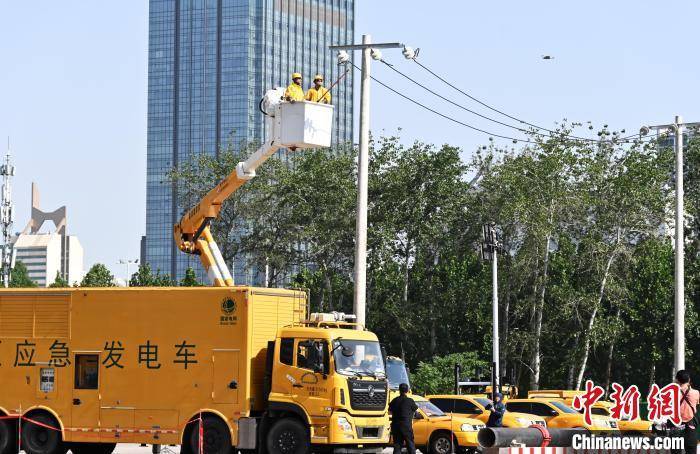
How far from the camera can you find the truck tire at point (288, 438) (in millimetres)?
25688

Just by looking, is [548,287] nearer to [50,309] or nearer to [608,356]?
[608,356]

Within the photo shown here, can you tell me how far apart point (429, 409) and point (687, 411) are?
42.1ft

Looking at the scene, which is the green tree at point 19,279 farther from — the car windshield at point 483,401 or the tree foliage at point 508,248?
the car windshield at point 483,401

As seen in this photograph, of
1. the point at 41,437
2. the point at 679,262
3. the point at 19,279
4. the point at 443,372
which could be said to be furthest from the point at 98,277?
the point at 41,437

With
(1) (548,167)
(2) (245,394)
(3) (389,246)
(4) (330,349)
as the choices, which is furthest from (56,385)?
(3) (389,246)

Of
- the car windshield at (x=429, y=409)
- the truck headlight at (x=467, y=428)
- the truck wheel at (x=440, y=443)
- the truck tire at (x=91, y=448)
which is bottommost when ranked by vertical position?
the truck wheel at (x=440, y=443)

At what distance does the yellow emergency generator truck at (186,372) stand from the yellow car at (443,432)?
524 centimetres

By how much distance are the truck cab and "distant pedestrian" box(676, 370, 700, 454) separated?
7260mm

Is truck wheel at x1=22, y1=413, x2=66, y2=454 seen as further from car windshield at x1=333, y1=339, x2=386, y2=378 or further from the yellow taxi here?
the yellow taxi

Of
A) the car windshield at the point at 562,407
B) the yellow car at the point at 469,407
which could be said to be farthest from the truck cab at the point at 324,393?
the car windshield at the point at 562,407

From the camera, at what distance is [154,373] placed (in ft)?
86.9

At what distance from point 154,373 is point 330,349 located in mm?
3591

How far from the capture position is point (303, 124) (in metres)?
28.0

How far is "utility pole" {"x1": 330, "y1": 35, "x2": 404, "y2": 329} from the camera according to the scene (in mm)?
31188
